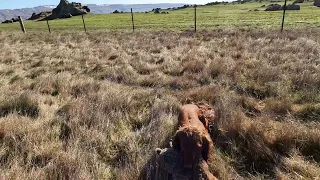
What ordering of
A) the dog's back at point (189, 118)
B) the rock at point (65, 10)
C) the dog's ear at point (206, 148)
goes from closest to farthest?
the dog's ear at point (206, 148)
the dog's back at point (189, 118)
the rock at point (65, 10)

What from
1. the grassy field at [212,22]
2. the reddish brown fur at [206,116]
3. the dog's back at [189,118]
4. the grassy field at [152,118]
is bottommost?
the grassy field at [212,22]

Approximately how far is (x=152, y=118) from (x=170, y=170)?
1935mm

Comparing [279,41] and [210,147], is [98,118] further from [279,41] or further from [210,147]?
[279,41]

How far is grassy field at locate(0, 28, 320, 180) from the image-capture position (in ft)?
11.0

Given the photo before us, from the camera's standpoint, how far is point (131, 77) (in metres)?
7.80

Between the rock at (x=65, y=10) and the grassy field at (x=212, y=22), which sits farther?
the rock at (x=65, y=10)

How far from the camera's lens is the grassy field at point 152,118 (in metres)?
3.37

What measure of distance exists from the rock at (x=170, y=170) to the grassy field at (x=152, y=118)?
0.25 metres

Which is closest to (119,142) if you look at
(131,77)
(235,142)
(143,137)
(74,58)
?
(143,137)

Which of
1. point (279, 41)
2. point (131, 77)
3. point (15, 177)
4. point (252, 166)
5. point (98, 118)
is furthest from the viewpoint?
point (279, 41)

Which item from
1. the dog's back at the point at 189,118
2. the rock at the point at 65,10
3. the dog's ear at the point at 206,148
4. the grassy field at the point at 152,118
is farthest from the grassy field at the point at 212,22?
the rock at the point at 65,10

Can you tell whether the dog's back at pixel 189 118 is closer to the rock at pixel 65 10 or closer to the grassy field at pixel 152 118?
the grassy field at pixel 152 118

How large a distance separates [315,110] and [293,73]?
246 cm

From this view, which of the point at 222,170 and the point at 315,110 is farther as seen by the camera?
the point at 315,110
